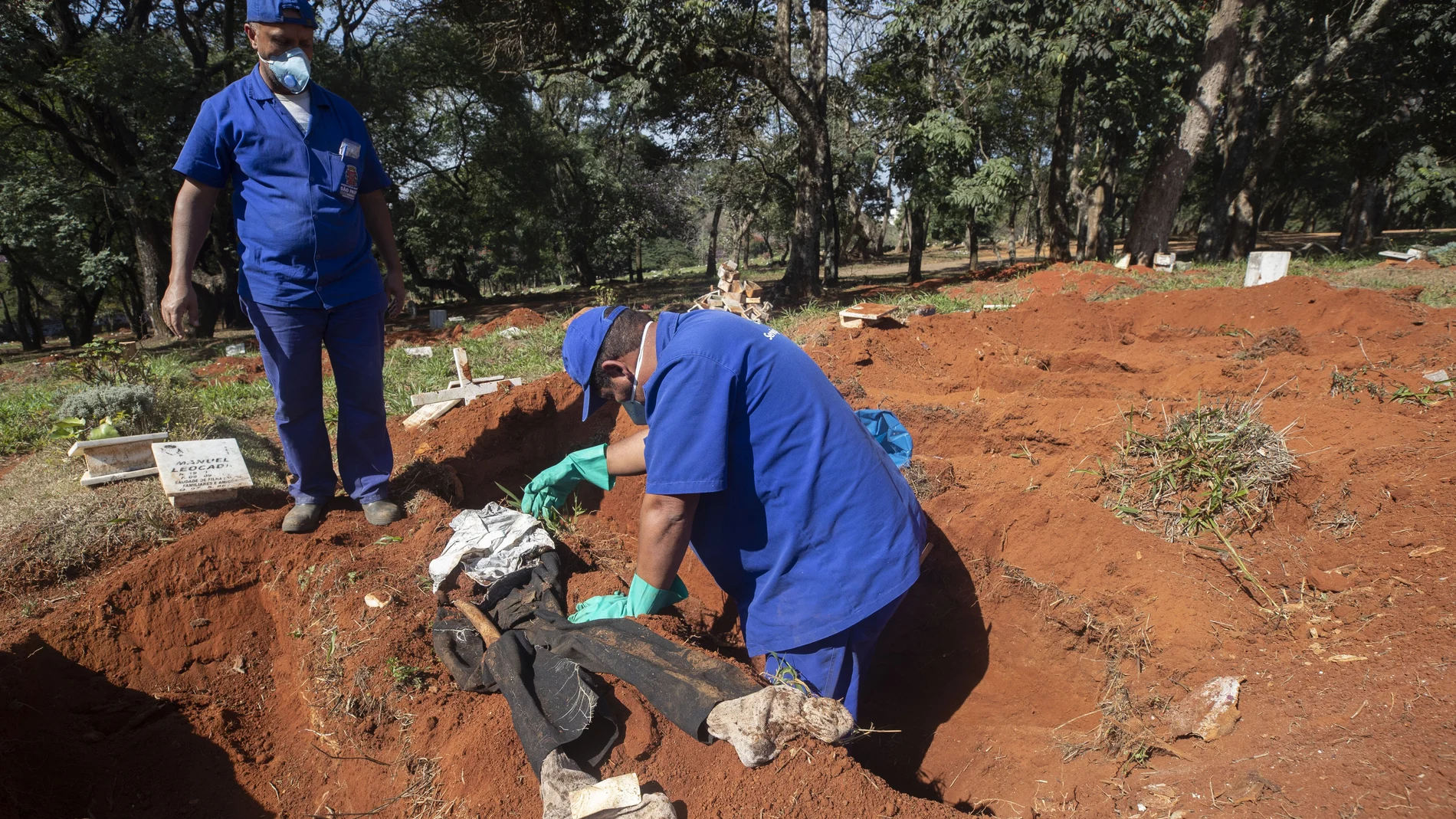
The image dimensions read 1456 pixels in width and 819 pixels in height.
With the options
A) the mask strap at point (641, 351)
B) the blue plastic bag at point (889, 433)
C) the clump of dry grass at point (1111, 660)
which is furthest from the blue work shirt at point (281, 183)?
the clump of dry grass at point (1111, 660)

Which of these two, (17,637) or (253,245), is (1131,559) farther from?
(17,637)

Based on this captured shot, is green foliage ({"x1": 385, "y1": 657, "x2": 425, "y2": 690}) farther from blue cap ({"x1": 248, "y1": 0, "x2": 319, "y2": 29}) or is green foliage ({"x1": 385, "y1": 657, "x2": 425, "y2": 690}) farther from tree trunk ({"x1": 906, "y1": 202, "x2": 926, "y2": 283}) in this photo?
tree trunk ({"x1": 906, "y1": 202, "x2": 926, "y2": 283})

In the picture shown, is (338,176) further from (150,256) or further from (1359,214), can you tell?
(1359,214)

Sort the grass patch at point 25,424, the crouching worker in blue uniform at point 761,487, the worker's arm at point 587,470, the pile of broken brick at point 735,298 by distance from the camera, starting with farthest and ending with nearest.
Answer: the pile of broken brick at point 735,298 < the grass patch at point 25,424 < the worker's arm at point 587,470 < the crouching worker in blue uniform at point 761,487

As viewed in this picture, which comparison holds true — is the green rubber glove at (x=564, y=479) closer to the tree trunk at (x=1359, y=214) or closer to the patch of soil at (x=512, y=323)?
the patch of soil at (x=512, y=323)

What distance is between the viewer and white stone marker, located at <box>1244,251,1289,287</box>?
784 centimetres

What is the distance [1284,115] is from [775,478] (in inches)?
660

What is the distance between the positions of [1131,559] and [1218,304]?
518cm

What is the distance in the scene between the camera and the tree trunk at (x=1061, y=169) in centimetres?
1268

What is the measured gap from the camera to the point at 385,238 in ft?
10.4

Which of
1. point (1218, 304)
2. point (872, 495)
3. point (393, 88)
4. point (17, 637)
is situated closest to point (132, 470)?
point (17, 637)

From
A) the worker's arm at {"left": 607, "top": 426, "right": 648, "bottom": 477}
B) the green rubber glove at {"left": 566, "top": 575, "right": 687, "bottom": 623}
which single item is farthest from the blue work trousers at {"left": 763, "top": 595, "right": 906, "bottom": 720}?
the worker's arm at {"left": 607, "top": 426, "right": 648, "bottom": 477}

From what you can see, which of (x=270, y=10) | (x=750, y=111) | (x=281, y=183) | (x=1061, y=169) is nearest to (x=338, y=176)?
(x=281, y=183)

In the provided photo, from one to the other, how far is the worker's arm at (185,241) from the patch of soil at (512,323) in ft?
21.4
